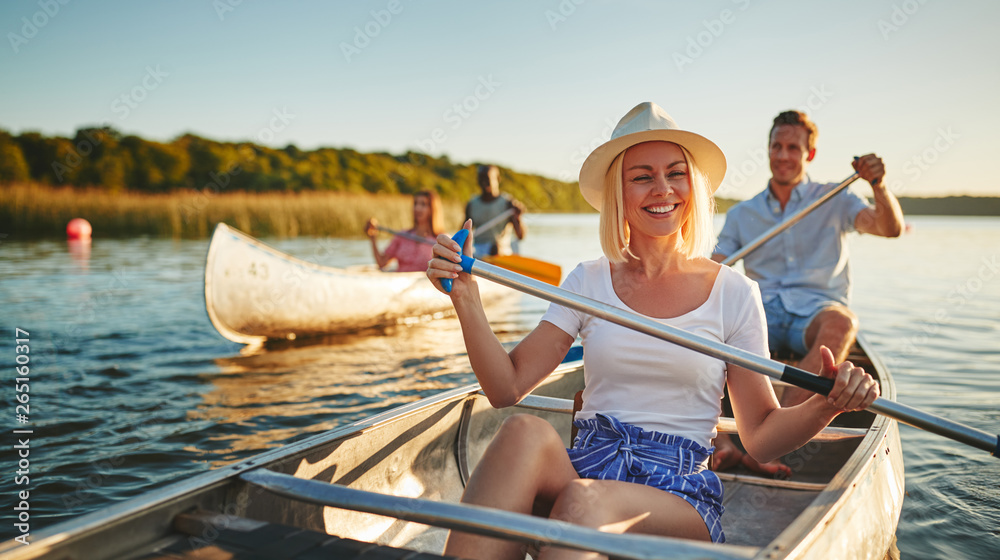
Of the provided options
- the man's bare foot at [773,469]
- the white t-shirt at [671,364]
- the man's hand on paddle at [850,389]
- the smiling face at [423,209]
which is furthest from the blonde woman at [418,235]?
the man's hand on paddle at [850,389]

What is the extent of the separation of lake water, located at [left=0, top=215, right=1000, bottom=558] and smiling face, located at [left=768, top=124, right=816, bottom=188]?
181cm

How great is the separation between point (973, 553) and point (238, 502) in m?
2.99

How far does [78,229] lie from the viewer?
55.0 ft

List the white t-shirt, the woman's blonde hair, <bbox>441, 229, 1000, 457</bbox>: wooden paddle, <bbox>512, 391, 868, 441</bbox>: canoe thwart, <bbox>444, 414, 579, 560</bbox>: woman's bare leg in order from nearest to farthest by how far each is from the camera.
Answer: <bbox>444, 414, 579, 560</bbox>: woman's bare leg, <bbox>441, 229, 1000, 457</bbox>: wooden paddle, the white t-shirt, the woman's blonde hair, <bbox>512, 391, 868, 441</bbox>: canoe thwart

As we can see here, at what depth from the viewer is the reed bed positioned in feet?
56.0

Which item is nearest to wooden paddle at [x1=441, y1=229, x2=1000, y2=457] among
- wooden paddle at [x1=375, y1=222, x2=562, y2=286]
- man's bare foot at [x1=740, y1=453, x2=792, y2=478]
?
man's bare foot at [x1=740, y1=453, x2=792, y2=478]

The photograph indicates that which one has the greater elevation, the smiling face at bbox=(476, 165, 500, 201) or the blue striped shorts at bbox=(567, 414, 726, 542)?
the smiling face at bbox=(476, 165, 500, 201)

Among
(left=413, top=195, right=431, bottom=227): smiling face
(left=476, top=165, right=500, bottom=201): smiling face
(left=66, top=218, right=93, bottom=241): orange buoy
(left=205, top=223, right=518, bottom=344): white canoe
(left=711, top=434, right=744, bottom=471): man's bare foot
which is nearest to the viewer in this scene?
(left=711, top=434, right=744, bottom=471): man's bare foot

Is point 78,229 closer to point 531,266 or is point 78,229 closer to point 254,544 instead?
point 531,266

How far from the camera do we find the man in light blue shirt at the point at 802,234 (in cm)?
364

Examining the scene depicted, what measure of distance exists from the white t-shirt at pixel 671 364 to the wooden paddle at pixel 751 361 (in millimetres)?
93

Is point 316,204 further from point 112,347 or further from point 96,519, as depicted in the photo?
point 96,519

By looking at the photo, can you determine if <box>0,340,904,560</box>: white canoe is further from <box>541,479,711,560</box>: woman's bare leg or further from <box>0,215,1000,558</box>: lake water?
<box>0,215,1000,558</box>: lake water

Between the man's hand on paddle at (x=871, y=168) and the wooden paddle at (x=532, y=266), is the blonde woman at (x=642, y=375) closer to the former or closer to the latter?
the man's hand on paddle at (x=871, y=168)
